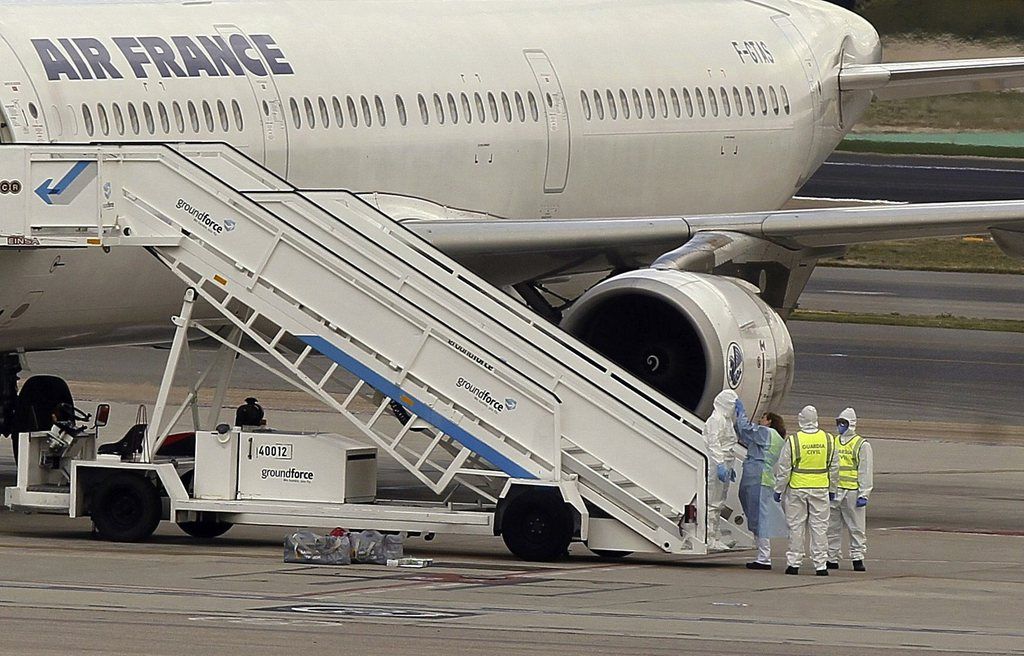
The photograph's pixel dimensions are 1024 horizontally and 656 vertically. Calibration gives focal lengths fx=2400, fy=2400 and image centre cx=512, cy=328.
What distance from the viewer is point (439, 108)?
85.0 feet

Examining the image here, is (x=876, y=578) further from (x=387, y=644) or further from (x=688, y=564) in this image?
(x=387, y=644)

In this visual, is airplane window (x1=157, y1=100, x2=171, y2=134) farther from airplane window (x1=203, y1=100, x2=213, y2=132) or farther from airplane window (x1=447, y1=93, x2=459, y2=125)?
airplane window (x1=447, y1=93, x2=459, y2=125)

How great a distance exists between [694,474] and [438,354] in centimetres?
246

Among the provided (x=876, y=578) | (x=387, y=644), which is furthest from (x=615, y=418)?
(x=387, y=644)

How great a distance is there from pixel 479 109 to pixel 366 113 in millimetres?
2190

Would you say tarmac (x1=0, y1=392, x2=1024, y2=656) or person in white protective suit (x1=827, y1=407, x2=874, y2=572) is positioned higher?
person in white protective suit (x1=827, y1=407, x2=874, y2=572)

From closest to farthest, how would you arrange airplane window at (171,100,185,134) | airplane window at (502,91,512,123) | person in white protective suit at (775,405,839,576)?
person in white protective suit at (775,405,839,576) → airplane window at (171,100,185,134) → airplane window at (502,91,512,123)

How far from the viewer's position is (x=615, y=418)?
20219mm

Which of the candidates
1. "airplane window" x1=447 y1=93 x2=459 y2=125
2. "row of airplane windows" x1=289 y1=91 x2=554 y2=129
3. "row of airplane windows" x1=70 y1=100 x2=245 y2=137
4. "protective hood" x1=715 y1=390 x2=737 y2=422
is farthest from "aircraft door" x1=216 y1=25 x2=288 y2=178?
"protective hood" x1=715 y1=390 x2=737 y2=422

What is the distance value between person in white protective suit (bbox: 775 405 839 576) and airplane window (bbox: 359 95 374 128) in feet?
21.9

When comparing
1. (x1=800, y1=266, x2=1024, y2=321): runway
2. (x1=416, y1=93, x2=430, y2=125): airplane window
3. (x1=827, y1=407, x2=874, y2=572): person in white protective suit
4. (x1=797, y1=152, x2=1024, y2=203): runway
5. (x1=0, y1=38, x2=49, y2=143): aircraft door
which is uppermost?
(x1=797, y1=152, x2=1024, y2=203): runway

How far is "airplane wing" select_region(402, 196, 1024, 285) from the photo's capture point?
23.6 meters

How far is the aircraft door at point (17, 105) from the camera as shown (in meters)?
20.7

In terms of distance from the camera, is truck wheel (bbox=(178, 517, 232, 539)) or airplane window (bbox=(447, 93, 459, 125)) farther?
airplane window (bbox=(447, 93, 459, 125))
